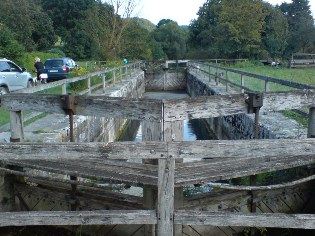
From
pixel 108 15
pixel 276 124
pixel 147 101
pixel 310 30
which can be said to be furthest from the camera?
pixel 310 30

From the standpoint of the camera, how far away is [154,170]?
11.5ft

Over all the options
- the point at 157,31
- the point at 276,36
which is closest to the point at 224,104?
the point at 276,36

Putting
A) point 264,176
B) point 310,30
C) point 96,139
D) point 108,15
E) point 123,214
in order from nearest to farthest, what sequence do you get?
1. point 123,214
2. point 264,176
3. point 96,139
4. point 108,15
5. point 310,30

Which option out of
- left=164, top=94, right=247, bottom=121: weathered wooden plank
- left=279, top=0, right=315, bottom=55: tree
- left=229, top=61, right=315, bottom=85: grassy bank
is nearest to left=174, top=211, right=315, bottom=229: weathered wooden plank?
left=164, top=94, right=247, bottom=121: weathered wooden plank

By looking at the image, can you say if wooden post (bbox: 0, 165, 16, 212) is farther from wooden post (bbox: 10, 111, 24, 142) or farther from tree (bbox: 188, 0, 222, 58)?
tree (bbox: 188, 0, 222, 58)

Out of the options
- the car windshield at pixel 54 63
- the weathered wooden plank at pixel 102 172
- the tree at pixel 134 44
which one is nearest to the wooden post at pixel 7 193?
the weathered wooden plank at pixel 102 172

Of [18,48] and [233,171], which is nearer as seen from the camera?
[233,171]

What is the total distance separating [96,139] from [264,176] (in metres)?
5.65

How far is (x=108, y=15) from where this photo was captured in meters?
32.2

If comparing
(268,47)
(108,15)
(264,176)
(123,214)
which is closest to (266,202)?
(264,176)

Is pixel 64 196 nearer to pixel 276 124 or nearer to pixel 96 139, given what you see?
pixel 276 124

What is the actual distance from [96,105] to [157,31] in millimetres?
64681

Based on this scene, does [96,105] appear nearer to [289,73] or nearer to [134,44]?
[289,73]

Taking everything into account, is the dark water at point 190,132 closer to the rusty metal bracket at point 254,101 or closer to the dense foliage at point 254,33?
the rusty metal bracket at point 254,101
